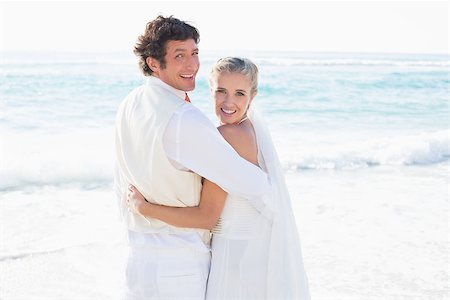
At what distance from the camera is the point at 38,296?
4.88 m

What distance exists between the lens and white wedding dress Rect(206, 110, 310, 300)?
100 inches

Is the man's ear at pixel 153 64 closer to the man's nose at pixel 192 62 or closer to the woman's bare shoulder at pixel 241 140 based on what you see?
the man's nose at pixel 192 62

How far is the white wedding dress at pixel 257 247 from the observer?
8.34 ft

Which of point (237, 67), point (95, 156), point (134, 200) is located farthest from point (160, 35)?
point (95, 156)

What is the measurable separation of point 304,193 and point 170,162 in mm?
6142

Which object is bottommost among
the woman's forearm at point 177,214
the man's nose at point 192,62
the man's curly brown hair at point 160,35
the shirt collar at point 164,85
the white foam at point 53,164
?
the white foam at point 53,164

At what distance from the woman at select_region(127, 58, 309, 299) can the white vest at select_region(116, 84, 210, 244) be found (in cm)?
10

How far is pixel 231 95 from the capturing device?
2.65 m

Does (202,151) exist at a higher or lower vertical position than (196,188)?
higher

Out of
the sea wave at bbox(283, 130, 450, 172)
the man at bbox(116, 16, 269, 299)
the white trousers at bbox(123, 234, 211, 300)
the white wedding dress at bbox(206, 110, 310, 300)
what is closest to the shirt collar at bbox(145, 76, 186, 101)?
the man at bbox(116, 16, 269, 299)

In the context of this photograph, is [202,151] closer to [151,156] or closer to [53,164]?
[151,156]

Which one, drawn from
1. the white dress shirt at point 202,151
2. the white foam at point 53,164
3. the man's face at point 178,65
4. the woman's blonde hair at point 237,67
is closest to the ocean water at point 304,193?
the white foam at point 53,164

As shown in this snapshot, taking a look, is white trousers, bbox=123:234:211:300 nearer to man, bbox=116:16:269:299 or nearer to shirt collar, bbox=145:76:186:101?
man, bbox=116:16:269:299

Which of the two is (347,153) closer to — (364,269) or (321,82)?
(364,269)
